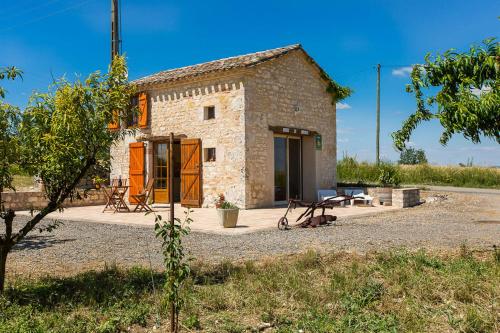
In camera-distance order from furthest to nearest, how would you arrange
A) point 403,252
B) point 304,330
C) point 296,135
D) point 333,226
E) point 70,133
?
point 296,135
point 333,226
point 403,252
point 70,133
point 304,330

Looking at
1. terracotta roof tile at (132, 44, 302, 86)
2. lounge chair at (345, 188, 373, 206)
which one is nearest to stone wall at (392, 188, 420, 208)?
lounge chair at (345, 188, 373, 206)

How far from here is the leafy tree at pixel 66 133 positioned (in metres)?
4.07

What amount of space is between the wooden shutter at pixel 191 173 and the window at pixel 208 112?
0.74m

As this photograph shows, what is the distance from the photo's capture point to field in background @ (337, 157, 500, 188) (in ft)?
76.3

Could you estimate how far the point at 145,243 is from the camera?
7168 mm

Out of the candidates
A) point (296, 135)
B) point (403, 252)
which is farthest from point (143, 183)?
point (403, 252)

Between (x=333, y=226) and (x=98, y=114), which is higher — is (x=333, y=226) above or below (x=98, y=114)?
below

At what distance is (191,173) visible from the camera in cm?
1355

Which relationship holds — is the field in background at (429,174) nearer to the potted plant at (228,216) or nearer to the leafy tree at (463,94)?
the potted plant at (228,216)

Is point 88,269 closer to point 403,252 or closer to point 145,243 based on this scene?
point 145,243

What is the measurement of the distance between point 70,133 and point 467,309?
3.62 m

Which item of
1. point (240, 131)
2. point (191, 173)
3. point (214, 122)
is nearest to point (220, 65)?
point (214, 122)

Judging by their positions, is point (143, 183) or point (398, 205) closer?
point (398, 205)

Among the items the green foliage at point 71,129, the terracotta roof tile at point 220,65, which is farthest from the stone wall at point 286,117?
the green foliage at point 71,129
